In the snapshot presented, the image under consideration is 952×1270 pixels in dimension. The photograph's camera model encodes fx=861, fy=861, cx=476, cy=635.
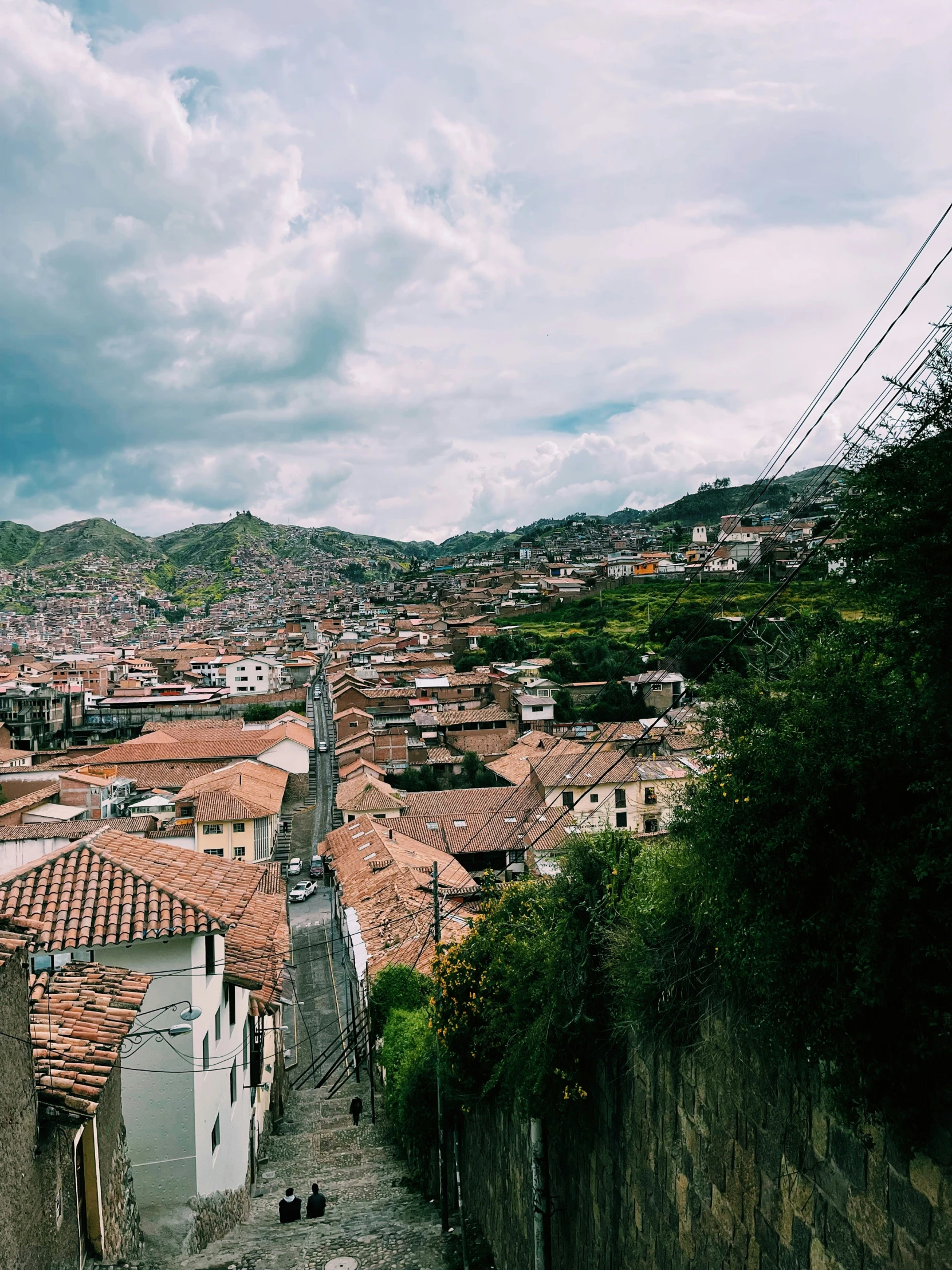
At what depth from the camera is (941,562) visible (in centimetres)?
361

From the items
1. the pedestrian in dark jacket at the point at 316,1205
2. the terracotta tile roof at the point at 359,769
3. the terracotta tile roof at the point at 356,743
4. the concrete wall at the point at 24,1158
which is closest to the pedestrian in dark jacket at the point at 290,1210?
the pedestrian in dark jacket at the point at 316,1205

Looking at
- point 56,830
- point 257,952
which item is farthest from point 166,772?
point 257,952

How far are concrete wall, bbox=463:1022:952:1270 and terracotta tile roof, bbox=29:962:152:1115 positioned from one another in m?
4.04

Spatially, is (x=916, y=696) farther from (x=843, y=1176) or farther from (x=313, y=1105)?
(x=313, y=1105)

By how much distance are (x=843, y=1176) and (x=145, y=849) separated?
1343cm

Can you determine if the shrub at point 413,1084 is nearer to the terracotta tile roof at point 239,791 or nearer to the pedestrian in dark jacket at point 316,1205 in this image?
the pedestrian in dark jacket at point 316,1205

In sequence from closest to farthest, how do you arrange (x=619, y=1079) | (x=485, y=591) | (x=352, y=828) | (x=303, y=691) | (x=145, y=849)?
(x=619, y=1079) < (x=145, y=849) < (x=352, y=828) < (x=303, y=691) < (x=485, y=591)

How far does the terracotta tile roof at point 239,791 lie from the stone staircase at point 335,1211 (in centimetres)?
2241

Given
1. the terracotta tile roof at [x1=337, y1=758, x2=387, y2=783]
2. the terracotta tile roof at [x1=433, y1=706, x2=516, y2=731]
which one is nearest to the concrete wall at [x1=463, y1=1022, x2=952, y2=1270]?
the terracotta tile roof at [x1=337, y1=758, x2=387, y2=783]

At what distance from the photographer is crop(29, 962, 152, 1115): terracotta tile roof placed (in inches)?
283

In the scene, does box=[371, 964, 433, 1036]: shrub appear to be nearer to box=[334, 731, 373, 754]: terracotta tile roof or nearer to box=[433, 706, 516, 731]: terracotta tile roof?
box=[334, 731, 373, 754]: terracotta tile roof

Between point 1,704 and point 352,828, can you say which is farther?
point 1,704

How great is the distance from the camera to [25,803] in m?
41.8

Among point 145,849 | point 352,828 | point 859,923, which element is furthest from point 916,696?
point 352,828
